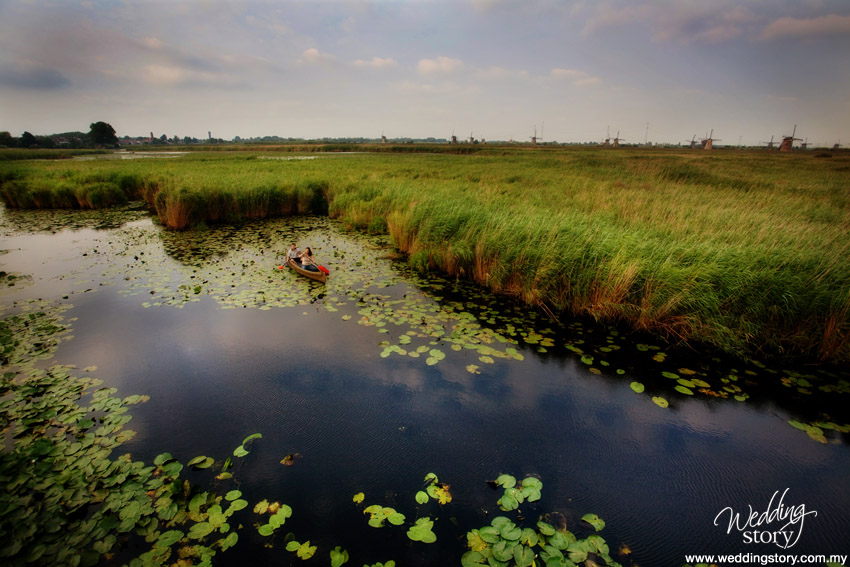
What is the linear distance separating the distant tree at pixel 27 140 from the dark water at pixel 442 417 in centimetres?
11889

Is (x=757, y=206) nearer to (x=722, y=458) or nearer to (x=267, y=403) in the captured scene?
(x=722, y=458)

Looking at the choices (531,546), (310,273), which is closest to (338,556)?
(531,546)

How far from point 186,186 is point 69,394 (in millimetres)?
12498

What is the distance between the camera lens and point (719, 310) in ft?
19.8

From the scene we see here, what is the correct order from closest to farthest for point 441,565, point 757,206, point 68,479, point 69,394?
point 441,565 → point 68,479 → point 69,394 → point 757,206

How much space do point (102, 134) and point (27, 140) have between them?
84.4 feet

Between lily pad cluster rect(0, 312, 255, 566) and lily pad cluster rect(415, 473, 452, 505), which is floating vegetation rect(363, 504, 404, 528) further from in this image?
lily pad cluster rect(0, 312, 255, 566)

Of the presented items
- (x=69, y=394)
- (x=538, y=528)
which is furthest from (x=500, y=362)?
(x=69, y=394)

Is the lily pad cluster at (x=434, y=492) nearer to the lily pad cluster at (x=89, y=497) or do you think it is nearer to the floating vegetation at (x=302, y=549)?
the floating vegetation at (x=302, y=549)

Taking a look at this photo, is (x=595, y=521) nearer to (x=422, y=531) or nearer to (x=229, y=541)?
(x=422, y=531)

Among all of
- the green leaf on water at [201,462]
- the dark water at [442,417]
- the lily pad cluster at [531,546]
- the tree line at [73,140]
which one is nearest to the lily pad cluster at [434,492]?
the dark water at [442,417]

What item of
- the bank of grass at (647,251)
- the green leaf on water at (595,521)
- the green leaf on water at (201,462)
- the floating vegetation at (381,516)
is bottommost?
the green leaf on water at (595,521)

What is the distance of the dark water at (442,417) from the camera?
3316 mm

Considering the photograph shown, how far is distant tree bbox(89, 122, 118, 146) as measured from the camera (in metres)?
104
